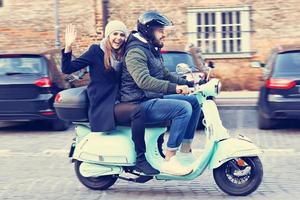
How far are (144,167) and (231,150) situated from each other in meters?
0.91

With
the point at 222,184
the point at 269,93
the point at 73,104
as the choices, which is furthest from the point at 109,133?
the point at 269,93

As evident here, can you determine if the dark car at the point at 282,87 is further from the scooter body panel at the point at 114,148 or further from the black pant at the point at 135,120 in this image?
the black pant at the point at 135,120

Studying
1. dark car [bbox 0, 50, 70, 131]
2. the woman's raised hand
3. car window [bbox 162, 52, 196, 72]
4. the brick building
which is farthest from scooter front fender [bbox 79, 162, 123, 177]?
the brick building

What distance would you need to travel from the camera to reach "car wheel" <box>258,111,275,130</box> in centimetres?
1381

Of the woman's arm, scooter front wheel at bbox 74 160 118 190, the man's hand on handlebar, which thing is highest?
the woman's arm

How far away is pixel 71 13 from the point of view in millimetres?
22266

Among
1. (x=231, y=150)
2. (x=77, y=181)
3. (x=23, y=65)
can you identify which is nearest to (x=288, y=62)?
(x=23, y=65)

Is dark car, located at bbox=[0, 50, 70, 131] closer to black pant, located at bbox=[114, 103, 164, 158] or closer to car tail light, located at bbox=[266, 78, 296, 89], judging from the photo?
car tail light, located at bbox=[266, 78, 296, 89]

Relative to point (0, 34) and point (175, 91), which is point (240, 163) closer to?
point (175, 91)

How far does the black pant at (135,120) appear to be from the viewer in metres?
8.10

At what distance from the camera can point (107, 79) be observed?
8.30 m

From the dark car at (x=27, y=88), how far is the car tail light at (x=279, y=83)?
367cm

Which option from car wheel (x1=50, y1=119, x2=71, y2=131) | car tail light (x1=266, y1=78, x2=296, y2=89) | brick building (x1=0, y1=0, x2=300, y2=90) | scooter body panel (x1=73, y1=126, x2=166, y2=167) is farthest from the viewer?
brick building (x1=0, y1=0, x2=300, y2=90)

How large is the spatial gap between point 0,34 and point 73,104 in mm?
14486
